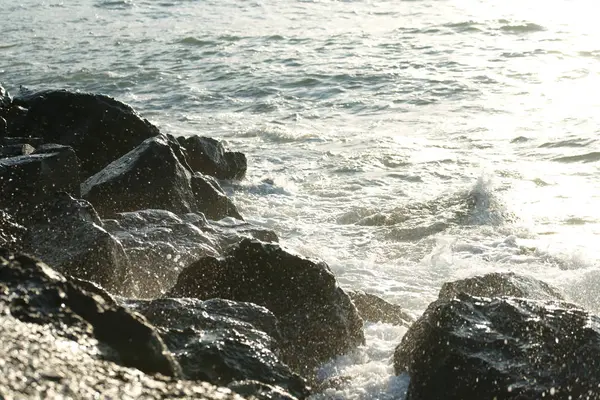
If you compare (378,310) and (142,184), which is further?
(142,184)

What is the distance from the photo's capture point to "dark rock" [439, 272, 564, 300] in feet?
17.7

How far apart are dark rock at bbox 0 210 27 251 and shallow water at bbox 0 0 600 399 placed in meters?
1.95

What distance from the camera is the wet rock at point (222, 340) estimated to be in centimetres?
391

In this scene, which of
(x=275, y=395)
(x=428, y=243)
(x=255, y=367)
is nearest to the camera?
(x=275, y=395)

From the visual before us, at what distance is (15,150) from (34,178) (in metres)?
1.33

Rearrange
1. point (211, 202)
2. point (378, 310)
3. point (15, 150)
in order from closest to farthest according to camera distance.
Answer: point (378, 310)
point (15, 150)
point (211, 202)

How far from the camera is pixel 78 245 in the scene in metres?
5.14

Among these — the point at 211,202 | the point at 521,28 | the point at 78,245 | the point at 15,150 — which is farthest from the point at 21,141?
the point at 521,28

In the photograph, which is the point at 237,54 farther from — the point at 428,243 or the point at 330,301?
the point at 330,301

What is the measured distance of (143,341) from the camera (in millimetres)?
3076

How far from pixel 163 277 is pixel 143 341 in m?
2.69

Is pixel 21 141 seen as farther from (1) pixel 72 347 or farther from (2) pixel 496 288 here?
(1) pixel 72 347

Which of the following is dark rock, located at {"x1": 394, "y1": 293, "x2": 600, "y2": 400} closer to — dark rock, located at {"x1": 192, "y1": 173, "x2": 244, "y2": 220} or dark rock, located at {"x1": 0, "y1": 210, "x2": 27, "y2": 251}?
dark rock, located at {"x1": 0, "y1": 210, "x2": 27, "y2": 251}

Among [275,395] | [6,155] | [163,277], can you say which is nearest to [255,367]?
[275,395]
